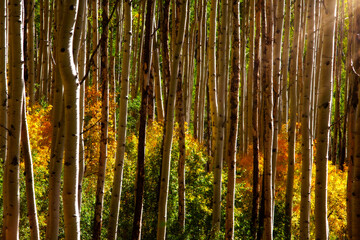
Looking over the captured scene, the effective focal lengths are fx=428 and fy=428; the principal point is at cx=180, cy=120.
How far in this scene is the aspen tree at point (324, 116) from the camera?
3977 millimetres

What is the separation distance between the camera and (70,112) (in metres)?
2.94

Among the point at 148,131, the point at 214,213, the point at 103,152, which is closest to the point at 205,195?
the point at 214,213

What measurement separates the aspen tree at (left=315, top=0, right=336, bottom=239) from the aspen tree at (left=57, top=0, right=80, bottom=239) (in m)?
2.26

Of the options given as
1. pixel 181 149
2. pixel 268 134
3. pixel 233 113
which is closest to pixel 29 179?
pixel 233 113

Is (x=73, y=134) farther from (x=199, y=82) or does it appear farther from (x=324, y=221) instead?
(x=199, y=82)

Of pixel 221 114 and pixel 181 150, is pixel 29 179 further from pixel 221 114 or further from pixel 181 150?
pixel 181 150

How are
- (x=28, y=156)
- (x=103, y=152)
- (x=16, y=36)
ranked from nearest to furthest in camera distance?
(x=16, y=36), (x=28, y=156), (x=103, y=152)

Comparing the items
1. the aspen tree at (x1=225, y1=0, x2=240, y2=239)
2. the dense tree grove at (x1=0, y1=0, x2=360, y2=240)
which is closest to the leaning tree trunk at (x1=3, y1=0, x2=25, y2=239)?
the dense tree grove at (x1=0, y1=0, x2=360, y2=240)

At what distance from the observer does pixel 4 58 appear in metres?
4.50

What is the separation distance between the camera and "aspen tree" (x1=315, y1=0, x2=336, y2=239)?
398cm

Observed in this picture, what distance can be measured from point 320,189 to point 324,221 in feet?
1.05

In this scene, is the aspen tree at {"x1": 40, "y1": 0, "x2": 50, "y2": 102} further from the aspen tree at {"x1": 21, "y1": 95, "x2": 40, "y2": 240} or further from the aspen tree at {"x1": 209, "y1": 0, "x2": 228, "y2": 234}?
the aspen tree at {"x1": 21, "y1": 95, "x2": 40, "y2": 240}

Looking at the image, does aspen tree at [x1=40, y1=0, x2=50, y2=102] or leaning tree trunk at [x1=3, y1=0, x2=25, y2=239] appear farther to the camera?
aspen tree at [x1=40, y1=0, x2=50, y2=102]

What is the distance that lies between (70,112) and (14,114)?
99 centimetres
